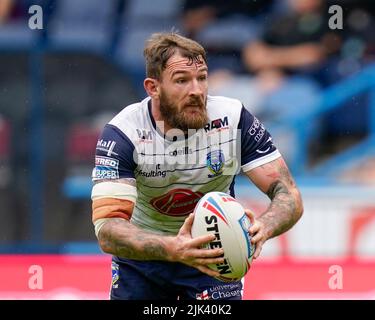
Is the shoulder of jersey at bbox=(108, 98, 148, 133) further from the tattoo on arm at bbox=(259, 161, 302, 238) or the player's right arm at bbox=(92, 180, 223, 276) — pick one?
the tattoo on arm at bbox=(259, 161, 302, 238)

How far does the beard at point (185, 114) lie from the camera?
18.3 ft

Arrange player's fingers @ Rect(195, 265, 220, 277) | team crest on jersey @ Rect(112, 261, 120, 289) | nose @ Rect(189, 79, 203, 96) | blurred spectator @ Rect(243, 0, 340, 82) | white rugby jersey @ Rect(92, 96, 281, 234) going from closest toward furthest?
player's fingers @ Rect(195, 265, 220, 277)
nose @ Rect(189, 79, 203, 96)
white rugby jersey @ Rect(92, 96, 281, 234)
team crest on jersey @ Rect(112, 261, 120, 289)
blurred spectator @ Rect(243, 0, 340, 82)

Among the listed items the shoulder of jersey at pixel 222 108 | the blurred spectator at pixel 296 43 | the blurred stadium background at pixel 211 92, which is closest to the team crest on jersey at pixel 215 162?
the shoulder of jersey at pixel 222 108

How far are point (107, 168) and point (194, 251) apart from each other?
3.01 feet

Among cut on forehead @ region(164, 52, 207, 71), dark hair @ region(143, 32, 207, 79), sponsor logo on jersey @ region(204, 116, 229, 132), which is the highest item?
dark hair @ region(143, 32, 207, 79)

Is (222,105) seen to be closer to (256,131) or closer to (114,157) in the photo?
(256,131)

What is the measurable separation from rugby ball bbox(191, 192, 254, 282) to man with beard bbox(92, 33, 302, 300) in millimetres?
270

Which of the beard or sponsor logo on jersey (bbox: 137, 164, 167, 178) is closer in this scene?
the beard

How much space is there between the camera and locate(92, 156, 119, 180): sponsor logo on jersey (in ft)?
18.3

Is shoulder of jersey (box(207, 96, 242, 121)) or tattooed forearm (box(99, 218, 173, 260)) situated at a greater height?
shoulder of jersey (box(207, 96, 242, 121))

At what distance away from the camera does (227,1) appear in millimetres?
11953

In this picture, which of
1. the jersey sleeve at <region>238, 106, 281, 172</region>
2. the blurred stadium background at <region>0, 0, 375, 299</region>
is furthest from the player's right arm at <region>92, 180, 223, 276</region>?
the blurred stadium background at <region>0, 0, 375, 299</region>

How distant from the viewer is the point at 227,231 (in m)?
5.12
